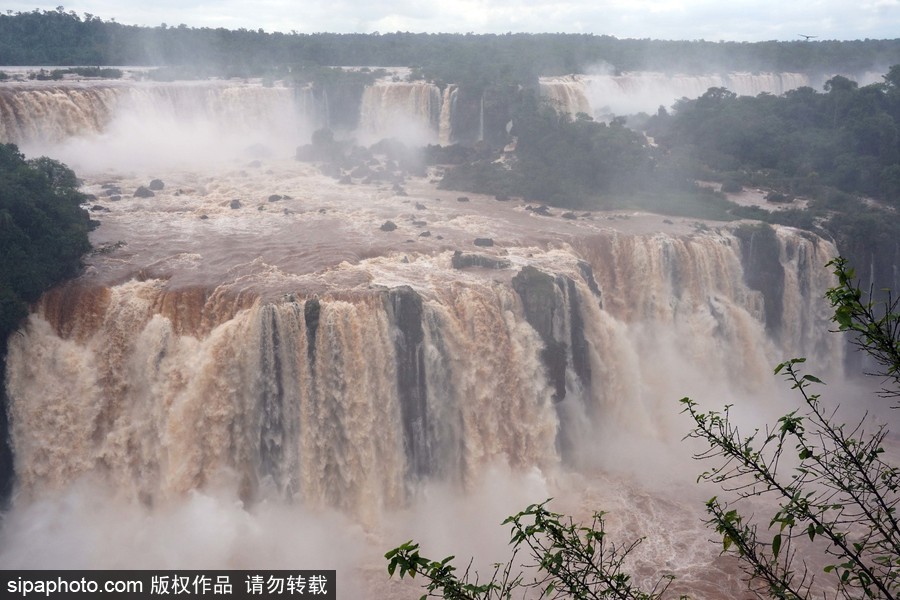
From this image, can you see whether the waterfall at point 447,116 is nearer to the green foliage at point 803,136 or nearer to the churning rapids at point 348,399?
the green foliage at point 803,136

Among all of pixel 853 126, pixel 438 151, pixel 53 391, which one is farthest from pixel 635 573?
pixel 853 126

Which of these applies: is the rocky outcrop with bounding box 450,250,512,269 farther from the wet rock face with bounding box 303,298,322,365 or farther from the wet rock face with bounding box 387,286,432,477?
the wet rock face with bounding box 303,298,322,365

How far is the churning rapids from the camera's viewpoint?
14008 mm

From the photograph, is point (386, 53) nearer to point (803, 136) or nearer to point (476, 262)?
point (803, 136)

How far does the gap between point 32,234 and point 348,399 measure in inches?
317

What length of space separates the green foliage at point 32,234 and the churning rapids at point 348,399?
1.45 ft

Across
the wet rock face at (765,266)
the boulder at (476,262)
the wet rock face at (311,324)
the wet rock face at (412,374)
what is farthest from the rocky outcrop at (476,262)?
the wet rock face at (765,266)

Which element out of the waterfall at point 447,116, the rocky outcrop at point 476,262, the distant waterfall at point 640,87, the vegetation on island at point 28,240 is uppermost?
the distant waterfall at point 640,87

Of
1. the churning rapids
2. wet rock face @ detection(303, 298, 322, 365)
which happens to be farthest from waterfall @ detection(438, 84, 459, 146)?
wet rock face @ detection(303, 298, 322, 365)

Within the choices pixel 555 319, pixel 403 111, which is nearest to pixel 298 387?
pixel 555 319

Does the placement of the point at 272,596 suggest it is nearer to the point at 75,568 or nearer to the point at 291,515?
the point at 291,515

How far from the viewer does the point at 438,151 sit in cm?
3272

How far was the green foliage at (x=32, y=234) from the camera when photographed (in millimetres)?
14641

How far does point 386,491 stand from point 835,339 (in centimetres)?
1593
